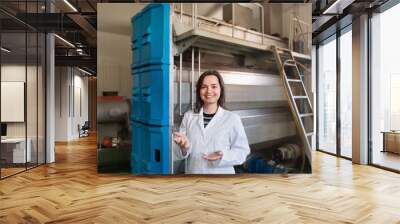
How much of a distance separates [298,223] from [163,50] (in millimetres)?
3097

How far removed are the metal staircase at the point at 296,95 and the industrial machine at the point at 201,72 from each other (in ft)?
0.05

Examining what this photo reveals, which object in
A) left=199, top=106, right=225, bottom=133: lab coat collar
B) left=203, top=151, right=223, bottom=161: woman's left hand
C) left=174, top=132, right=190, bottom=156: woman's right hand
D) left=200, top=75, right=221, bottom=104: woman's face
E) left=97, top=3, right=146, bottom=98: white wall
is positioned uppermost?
left=97, top=3, right=146, bottom=98: white wall

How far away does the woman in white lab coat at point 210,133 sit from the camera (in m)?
5.36

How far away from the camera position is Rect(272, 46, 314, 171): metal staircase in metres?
5.46

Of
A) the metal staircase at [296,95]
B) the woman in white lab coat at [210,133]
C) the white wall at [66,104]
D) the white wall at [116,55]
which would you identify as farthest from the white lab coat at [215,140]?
the white wall at [66,104]

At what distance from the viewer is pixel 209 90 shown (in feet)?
17.7

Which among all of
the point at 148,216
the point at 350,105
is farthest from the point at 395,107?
the point at 148,216

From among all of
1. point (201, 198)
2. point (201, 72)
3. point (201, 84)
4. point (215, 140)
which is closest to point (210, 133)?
point (215, 140)

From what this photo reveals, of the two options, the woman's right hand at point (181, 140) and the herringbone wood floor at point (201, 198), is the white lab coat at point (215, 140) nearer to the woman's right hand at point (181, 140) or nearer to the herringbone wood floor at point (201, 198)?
the woman's right hand at point (181, 140)

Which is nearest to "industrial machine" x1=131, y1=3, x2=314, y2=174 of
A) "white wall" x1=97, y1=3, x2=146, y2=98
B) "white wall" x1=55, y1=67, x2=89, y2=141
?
"white wall" x1=97, y1=3, x2=146, y2=98

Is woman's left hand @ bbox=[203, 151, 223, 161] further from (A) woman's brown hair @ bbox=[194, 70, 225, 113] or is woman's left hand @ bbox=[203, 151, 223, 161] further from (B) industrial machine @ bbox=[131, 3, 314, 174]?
(A) woman's brown hair @ bbox=[194, 70, 225, 113]

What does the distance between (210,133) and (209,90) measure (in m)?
0.65

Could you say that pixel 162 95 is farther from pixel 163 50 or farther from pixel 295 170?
pixel 295 170

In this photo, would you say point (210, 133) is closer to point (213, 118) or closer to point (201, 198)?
point (213, 118)
